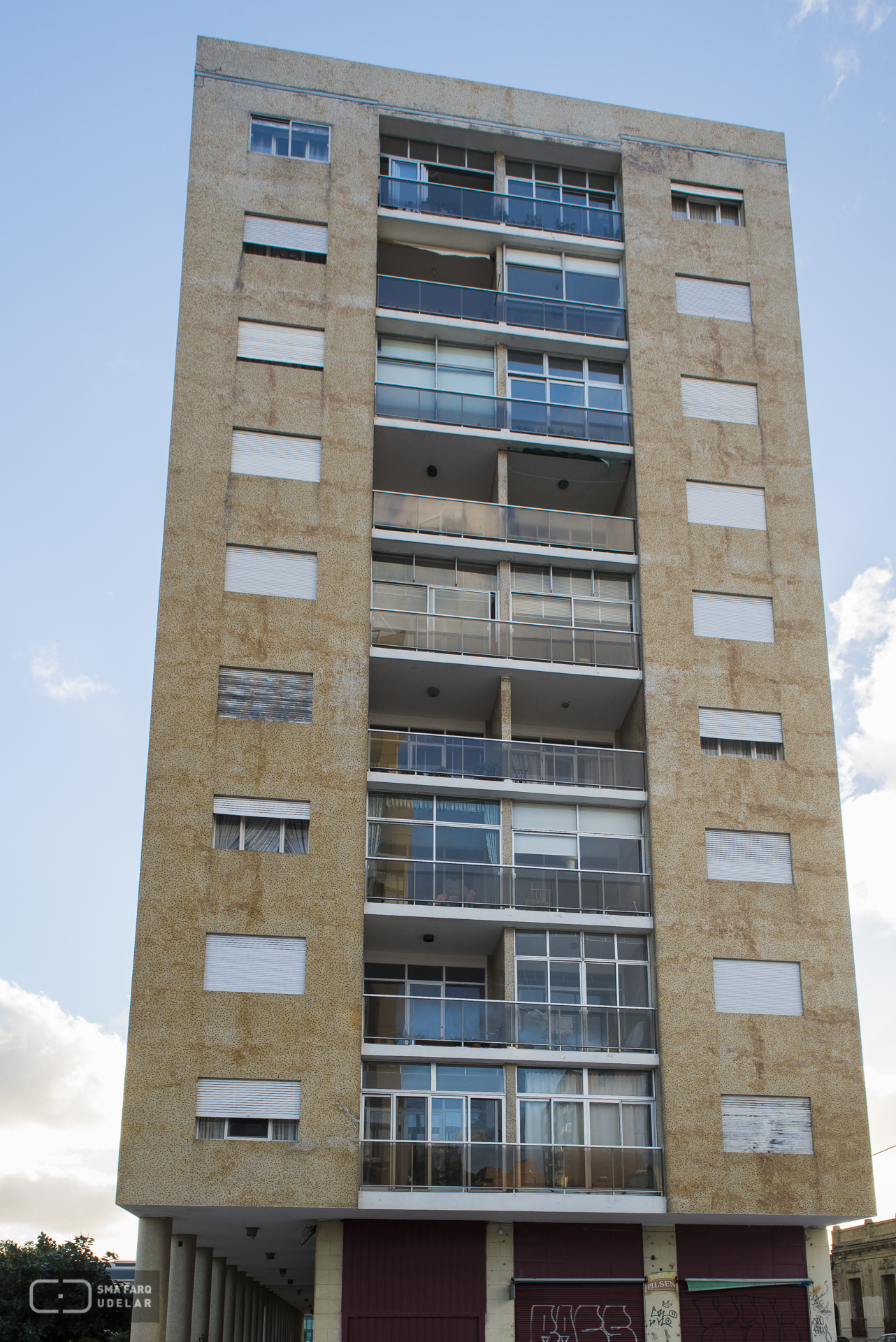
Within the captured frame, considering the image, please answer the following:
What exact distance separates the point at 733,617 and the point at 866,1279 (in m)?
34.5

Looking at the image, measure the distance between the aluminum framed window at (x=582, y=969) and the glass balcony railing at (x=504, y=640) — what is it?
18.8 ft

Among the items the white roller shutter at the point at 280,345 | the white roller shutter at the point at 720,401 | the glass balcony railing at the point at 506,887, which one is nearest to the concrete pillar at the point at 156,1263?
the glass balcony railing at the point at 506,887

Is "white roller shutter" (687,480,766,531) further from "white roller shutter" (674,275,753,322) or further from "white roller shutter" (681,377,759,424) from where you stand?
"white roller shutter" (674,275,753,322)

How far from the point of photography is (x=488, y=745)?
24750mm

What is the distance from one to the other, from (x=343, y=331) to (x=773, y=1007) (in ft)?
55.4

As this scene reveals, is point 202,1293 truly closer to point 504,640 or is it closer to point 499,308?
point 504,640

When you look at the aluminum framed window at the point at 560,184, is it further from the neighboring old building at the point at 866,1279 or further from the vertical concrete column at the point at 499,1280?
the neighboring old building at the point at 866,1279

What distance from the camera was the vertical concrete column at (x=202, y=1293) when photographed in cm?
2702

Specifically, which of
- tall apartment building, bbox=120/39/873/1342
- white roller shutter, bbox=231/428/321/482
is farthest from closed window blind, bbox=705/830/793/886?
white roller shutter, bbox=231/428/321/482

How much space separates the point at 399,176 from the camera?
30.1m

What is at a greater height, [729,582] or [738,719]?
[729,582]

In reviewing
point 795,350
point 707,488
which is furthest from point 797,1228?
point 795,350

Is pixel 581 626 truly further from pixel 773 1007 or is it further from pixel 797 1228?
pixel 797 1228

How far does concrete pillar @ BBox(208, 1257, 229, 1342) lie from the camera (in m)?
29.0
